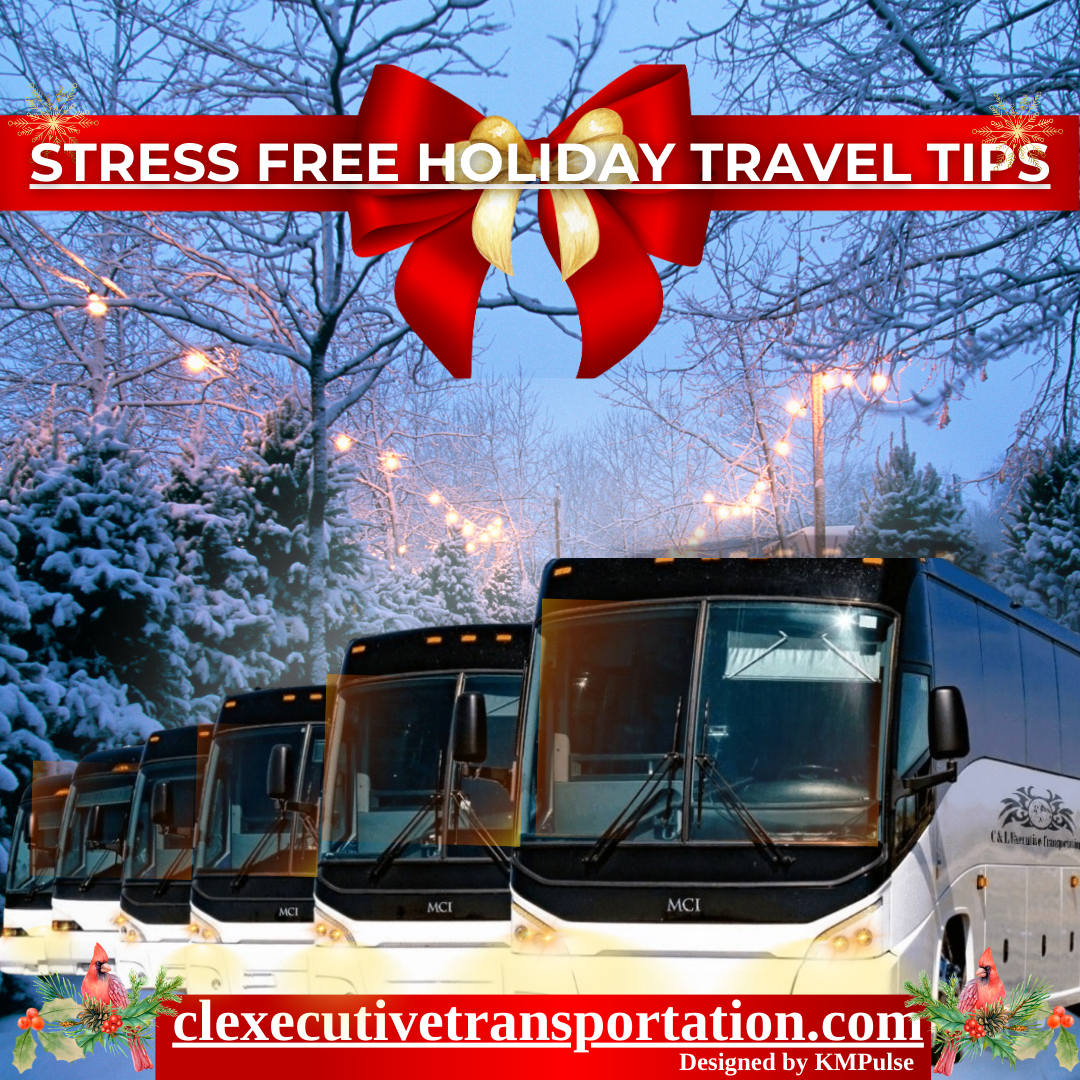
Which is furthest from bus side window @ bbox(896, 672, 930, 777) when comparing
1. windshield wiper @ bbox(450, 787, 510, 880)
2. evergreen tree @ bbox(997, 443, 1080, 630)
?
evergreen tree @ bbox(997, 443, 1080, 630)

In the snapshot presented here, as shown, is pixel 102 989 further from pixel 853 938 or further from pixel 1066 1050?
pixel 1066 1050

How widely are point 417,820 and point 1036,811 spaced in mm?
4147

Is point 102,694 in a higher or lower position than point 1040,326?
lower

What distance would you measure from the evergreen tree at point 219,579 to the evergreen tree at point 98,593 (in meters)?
0.89

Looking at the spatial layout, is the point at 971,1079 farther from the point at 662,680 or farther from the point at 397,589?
the point at 397,589

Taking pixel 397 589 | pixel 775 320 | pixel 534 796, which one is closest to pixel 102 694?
pixel 397 589

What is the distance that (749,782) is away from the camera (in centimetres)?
841

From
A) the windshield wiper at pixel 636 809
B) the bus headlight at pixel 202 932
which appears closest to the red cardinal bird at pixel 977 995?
the windshield wiper at pixel 636 809

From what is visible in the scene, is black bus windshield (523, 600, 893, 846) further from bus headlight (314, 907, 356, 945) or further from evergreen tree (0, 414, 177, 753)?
evergreen tree (0, 414, 177, 753)

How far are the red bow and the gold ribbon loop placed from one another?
8 centimetres

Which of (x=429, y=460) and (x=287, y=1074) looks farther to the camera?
(x=429, y=460)

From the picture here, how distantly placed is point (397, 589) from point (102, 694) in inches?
265

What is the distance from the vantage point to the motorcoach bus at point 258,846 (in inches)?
462

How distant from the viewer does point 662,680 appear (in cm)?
884
